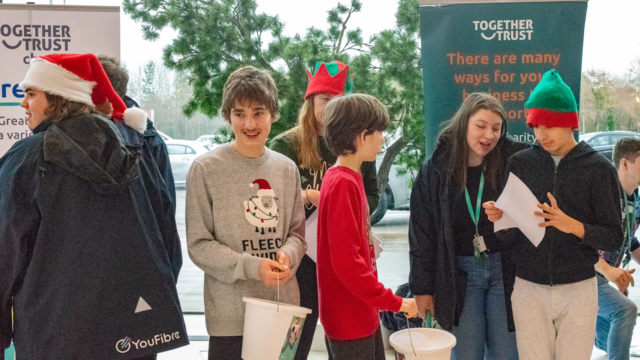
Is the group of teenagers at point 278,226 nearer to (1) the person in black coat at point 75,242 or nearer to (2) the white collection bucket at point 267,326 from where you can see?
(1) the person in black coat at point 75,242

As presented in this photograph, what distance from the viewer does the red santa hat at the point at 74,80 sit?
160 cm

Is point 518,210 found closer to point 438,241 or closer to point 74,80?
point 438,241

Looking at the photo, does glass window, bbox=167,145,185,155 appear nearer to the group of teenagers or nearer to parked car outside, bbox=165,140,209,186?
parked car outside, bbox=165,140,209,186

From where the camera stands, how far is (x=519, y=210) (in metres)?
1.97

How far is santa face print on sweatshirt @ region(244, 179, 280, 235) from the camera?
178cm

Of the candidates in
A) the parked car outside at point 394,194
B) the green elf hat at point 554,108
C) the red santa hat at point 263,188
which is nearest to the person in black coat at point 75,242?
the red santa hat at point 263,188

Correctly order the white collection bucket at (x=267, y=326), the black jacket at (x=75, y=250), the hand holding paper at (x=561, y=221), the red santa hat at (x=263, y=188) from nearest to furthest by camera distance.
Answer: the black jacket at (x=75, y=250), the white collection bucket at (x=267, y=326), the red santa hat at (x=263, y=188), the hand holding paper at (x=561, y=221)

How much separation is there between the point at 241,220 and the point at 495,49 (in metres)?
1.77

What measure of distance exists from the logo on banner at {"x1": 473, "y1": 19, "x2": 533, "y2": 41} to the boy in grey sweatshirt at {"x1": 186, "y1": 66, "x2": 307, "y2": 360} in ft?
4.63

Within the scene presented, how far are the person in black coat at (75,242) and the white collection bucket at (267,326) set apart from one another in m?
0.25

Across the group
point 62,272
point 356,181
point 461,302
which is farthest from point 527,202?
point 62,272

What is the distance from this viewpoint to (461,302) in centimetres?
211

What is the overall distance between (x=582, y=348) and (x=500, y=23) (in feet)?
5.50

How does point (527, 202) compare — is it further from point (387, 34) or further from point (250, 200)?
point (387, 34)
